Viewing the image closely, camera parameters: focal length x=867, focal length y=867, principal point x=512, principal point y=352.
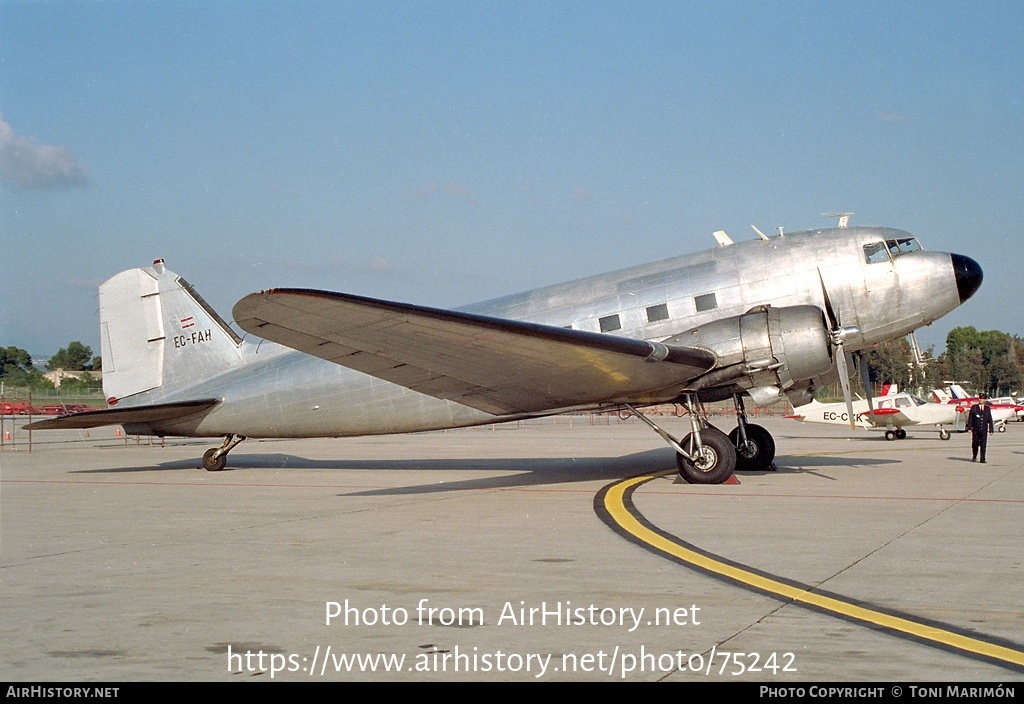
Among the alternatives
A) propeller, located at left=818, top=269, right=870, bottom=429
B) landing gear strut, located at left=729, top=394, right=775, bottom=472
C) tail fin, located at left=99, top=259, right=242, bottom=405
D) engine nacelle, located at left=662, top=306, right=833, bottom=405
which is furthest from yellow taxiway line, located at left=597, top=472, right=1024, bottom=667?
tail fin, located at left=99, top=259, right=242, bottom=405

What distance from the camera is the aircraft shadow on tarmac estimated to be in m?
14.6

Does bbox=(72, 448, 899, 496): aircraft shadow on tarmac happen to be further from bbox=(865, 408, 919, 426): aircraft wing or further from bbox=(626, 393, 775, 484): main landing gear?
bbox=(865, 408, 919, 426): aircraft wing

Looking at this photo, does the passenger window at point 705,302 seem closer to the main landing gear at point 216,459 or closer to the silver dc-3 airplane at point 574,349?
the silver dc-3 airplane at point 574,349

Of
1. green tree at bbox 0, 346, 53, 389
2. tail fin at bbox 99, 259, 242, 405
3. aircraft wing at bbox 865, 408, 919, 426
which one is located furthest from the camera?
green tree at bbox 0, 346, 53, 389

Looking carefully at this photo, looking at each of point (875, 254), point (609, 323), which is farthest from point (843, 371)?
point (609, 323)

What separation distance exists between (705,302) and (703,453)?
253 cm

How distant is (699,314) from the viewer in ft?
47.0

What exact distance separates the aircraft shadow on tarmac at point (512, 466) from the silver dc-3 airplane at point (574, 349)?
1262 millimetres

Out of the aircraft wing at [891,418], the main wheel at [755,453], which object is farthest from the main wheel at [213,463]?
the aircraft wing at [891,418]

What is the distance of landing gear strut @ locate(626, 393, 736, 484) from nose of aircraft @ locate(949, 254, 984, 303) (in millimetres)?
4698

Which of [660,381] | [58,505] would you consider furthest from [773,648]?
[58,505]

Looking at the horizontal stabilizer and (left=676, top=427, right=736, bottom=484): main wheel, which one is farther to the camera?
the horizontal stabilizer

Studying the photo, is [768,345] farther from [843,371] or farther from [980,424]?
[980,424]

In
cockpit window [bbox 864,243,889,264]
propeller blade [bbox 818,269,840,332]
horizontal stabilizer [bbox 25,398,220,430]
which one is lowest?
horizontal stabilizer [bbox 25,398,220,430]
